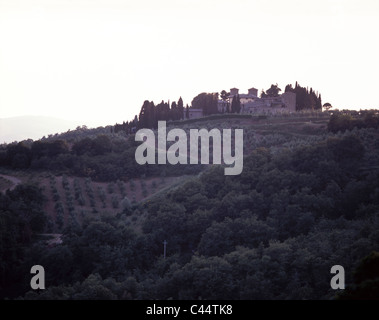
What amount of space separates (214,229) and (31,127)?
422ft

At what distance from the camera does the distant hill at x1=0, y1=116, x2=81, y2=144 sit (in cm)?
13275

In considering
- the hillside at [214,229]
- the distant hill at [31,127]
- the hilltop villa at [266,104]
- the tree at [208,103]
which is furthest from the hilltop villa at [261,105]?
the distant hill at [31,127]

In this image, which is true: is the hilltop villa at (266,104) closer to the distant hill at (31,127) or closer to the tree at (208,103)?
the tree at (208,103)

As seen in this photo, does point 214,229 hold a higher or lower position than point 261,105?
lower

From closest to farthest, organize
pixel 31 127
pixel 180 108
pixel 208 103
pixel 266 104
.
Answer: pixel 180 108
pixel 208 103
pixel 266 104
pixel 31 127

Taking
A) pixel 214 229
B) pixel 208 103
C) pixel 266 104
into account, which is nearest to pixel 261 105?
pixel 266 104

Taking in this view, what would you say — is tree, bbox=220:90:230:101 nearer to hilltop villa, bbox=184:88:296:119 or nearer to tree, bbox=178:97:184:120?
hilltop villa, bbox=184:88:296:119

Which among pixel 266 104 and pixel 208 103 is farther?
pixel 266 104

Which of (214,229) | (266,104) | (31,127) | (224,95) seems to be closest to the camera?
(214,229)

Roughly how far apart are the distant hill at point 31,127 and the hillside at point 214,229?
326 feet

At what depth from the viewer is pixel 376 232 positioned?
19828 millimetres

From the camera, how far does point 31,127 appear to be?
144750 mm

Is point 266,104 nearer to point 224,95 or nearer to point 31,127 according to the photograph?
point 224,95

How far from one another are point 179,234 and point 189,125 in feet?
85.1
